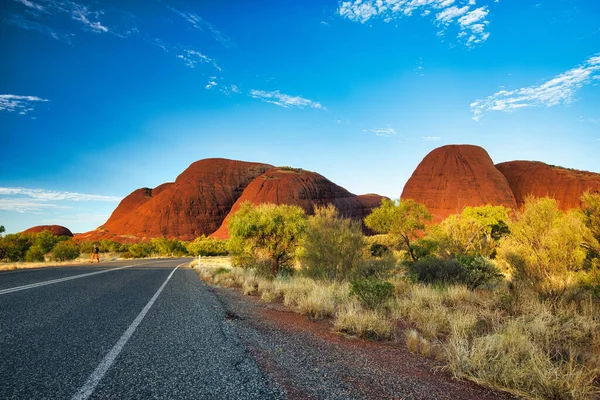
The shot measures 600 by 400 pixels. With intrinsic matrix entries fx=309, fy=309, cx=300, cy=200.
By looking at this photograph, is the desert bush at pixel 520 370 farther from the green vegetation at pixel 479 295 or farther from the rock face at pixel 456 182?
the rock face at pixel 456 182

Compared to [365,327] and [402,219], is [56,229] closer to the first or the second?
[402,219]

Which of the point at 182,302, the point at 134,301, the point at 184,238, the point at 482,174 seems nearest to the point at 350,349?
the point at 182,302

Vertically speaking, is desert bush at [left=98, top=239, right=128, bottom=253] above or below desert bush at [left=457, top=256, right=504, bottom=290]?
below

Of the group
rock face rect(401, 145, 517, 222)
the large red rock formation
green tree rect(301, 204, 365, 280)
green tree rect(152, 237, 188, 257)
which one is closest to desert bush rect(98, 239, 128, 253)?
green tree rect(152, 237, 188, 257)

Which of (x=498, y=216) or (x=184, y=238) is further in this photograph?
(x=184, y=238)

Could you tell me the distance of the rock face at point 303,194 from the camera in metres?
79.0

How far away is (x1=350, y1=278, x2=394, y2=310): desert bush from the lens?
8.17m

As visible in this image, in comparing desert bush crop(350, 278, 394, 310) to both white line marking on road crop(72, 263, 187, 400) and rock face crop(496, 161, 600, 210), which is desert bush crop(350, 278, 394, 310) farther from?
rock face crop(496, 161, 600, 210)

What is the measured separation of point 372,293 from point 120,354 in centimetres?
608

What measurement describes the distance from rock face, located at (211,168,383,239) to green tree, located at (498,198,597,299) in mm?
64593

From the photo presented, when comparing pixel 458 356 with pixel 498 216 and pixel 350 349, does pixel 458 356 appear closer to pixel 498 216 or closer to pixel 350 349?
pixel 350 349

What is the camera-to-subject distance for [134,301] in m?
8.58

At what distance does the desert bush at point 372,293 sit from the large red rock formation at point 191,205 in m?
83.1

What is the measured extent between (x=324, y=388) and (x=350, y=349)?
1.78 metres
